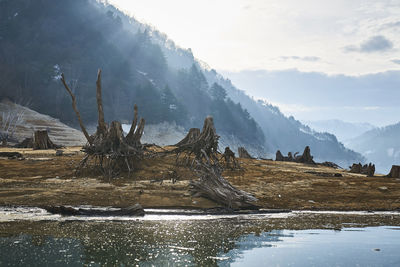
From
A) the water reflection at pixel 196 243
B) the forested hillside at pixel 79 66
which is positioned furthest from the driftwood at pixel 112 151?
the forested hillside at pixel 79 66

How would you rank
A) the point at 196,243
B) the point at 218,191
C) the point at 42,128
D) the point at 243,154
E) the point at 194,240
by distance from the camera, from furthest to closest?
the point at 42,128, the point at 243,154, the point at 218,191, the point at 194,240, the point at 196,243

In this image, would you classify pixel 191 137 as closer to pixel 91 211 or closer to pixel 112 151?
pixel 112 151

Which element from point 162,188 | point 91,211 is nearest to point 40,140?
point 162,188

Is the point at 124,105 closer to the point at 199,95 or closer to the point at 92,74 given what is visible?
the point at 92,74

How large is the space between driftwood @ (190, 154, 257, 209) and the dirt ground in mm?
334

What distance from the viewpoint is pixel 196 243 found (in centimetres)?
913

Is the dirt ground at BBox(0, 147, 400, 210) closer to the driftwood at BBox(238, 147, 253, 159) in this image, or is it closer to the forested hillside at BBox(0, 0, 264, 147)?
the driftwood at BBox(238, 147, 253, 159)

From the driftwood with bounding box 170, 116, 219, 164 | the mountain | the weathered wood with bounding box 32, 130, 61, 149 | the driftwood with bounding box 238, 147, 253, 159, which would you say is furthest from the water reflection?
the mountain

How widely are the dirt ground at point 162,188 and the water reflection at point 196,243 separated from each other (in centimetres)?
314

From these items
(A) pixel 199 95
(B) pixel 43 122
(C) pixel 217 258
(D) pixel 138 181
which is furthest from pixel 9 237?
(A) pixel 199 95

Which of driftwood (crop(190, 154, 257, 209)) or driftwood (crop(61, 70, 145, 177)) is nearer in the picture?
driftwood (crop(190, 154, 257, 209))

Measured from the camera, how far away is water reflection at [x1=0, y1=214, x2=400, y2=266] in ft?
25.7

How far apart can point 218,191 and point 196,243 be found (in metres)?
5.31

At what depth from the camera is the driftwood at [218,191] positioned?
14.2m
